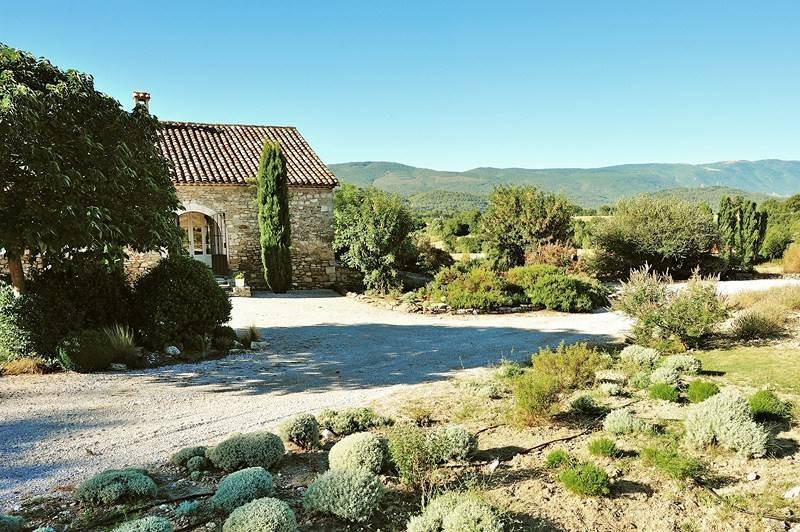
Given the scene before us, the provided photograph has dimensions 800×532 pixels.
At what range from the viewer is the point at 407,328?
11.8 m

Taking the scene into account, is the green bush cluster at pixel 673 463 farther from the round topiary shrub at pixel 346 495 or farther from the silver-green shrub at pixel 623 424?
the round topiary shrub at pixel 346 495

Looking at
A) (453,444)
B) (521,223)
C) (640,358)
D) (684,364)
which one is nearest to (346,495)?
(453,444)

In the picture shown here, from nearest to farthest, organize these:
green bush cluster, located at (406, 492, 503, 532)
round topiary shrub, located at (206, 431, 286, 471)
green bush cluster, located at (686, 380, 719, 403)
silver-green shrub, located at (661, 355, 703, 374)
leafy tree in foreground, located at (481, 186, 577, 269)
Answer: green bush cluster, located at (406, 492, 503, 532) < round topiary shrub, located at (206, 431, 286, 471) < green bush cluster, located at (686, 380, 719, 403) < silver-green shrub, located at (661, 355, 703, 374) < leafy tree in foreground, located at (481, 186, 577, 269)

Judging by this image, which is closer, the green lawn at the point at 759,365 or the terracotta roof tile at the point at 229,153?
the green lawn at the point at 759,365

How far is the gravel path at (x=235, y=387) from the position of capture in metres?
5.18

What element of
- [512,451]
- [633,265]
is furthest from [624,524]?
[633,265]

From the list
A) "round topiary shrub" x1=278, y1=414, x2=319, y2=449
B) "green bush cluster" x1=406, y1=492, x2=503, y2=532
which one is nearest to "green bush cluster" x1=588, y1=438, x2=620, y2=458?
"green bush cluster" x1=406, y1=492, x2=503, y2=532

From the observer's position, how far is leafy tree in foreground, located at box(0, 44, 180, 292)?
706 cm

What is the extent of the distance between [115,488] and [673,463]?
167 inches

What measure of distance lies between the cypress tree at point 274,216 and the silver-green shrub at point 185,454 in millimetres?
13122

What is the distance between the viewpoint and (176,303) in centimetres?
895

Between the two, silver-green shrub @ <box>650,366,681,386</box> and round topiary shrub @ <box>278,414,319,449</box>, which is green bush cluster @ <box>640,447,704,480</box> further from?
round topiary shrub @ <box>278,414,319,449</box>

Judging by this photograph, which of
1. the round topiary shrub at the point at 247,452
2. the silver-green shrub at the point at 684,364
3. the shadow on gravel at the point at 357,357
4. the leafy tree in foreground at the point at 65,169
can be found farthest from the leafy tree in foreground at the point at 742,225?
the round topiary shrub at the point at 247,452

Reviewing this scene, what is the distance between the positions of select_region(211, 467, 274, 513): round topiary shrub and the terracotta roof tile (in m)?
14.8
